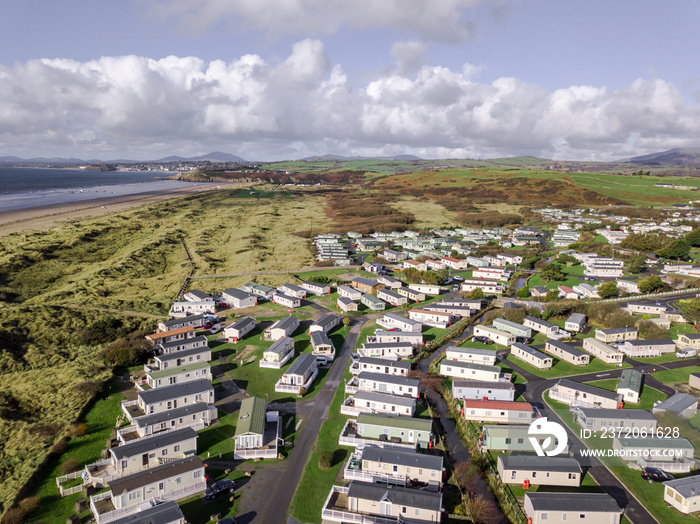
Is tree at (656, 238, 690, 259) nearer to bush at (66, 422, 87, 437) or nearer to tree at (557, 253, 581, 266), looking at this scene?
tree at (557, 253, 581, 266)

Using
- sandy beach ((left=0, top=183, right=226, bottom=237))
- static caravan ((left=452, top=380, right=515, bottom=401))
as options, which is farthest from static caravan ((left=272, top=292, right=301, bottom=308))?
sandy beach ((left=0, top=183, right=226, bottom=237))

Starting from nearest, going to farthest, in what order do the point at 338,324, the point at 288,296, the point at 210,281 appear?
the point at 338,324, the point at 288,296, the point at 210,281

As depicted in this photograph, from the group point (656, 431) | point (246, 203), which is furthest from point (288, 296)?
point (246, 203)

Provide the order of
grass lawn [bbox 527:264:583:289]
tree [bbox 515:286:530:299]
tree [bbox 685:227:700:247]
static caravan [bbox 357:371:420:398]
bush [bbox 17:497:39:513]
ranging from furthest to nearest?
tree [bbox 685:227:700:247]
grass lawn [bbox 527:264:583:289]
tree [bbox 515:286:530:299]
static caravan [bbox 357:371:420:398]
bush [bbox 17:497:39:513]

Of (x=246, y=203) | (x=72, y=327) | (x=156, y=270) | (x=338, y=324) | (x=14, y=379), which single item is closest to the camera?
(x=14, y=379)

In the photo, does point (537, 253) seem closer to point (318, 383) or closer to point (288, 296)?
point (288, 296)

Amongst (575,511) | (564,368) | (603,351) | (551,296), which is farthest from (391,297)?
(575,511)

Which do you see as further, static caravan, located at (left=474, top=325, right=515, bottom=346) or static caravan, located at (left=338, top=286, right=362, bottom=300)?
static caravan, located at (left=338, top=286, right=362, bottom=300)

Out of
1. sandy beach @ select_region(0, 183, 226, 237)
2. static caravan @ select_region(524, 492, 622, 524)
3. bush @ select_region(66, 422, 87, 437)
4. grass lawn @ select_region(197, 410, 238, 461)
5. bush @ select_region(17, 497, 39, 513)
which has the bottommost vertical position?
grass lawn @ select_region(197, 410, 238, 461)
